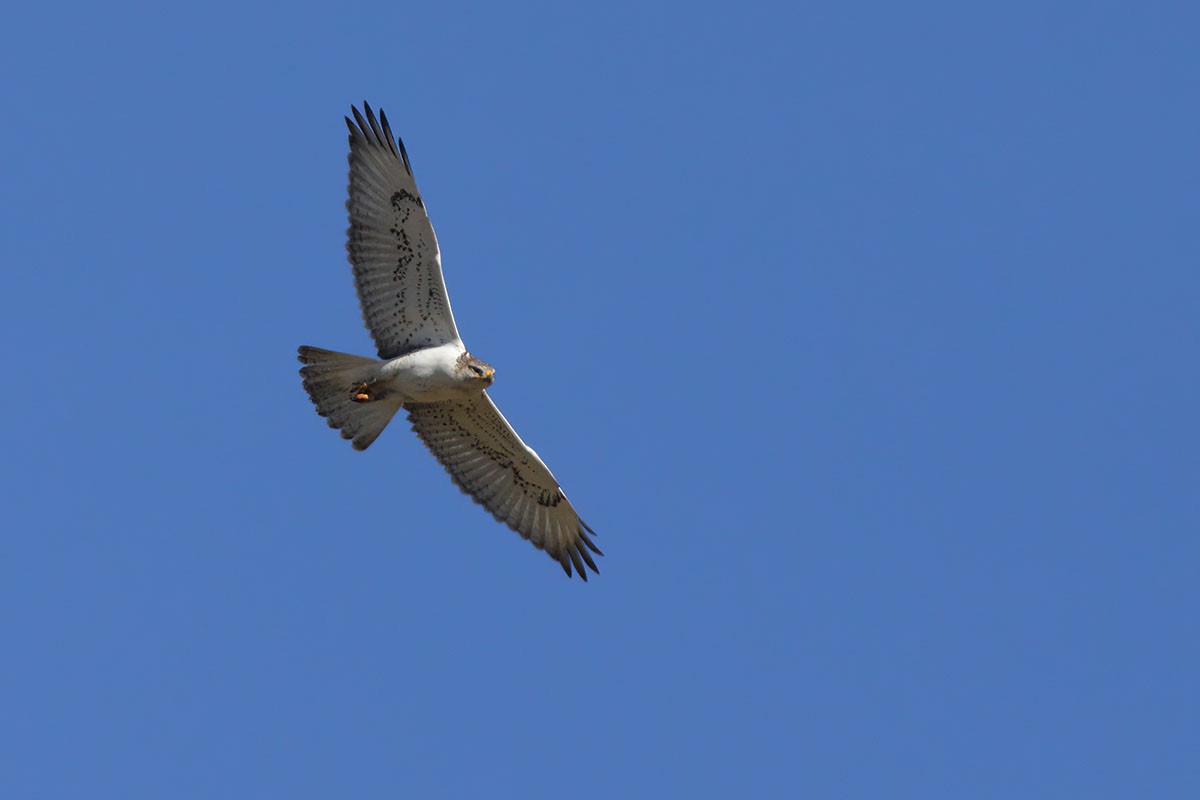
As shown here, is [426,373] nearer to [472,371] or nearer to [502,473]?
[472,371]

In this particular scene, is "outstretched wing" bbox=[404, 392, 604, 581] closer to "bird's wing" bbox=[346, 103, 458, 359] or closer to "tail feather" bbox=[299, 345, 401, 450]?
"tail feather" bbox=[299, 345, 401, 450]

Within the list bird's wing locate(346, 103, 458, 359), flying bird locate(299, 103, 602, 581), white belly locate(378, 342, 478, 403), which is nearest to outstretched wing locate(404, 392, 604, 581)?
flying bird locate(299, 103, 602, 581)

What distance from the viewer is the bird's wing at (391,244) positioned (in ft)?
47.9

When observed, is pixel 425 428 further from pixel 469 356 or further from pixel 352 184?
pixel 352 184

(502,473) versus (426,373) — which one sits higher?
(502,473)

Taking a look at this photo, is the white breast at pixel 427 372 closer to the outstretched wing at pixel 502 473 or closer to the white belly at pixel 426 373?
the white belly at pixel 426 373

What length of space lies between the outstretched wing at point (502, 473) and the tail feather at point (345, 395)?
0.58 meters

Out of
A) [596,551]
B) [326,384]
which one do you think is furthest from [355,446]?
[596,551]

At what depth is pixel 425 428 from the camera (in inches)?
625

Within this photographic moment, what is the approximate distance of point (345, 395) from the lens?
1514 cm

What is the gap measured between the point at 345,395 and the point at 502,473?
181 centimetres

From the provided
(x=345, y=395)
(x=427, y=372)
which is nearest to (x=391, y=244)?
(x=427, y=372)

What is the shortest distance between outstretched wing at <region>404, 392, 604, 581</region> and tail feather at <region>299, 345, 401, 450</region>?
0.58m

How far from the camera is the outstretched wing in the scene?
15617 millimetres
